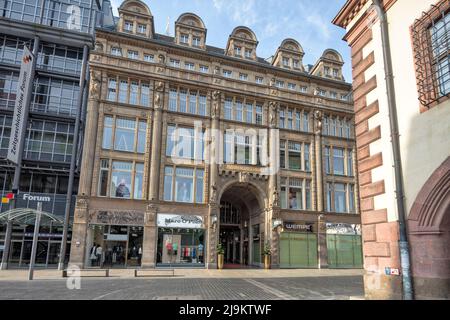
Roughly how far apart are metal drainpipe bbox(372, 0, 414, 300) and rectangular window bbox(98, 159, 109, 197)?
22854 millimetres

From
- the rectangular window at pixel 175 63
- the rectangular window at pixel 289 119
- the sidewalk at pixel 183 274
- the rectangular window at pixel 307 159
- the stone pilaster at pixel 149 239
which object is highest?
the rectangular window at pixel 175 63

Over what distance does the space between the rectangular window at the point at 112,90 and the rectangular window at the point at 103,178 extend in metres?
5.51

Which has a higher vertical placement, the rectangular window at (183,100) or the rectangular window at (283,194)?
the rectangular window at (183,100)

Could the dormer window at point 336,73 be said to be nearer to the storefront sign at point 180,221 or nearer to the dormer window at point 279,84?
the dormer window at point 279,84

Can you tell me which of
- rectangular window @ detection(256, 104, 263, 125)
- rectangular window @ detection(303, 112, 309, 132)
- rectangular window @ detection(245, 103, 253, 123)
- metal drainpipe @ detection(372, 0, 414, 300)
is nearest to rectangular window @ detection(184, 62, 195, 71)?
rectangular window @ detection(245, 103, 253, 123)

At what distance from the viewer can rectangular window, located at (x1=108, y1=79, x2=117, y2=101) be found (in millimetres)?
28797

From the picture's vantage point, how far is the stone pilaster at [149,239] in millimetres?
26406

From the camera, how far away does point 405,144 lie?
8.65 metres

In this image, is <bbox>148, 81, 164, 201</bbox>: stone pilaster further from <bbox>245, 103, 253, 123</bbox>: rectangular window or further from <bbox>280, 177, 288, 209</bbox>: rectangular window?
<bbox>280, 177, 288, 209</bbox>: rectangular window

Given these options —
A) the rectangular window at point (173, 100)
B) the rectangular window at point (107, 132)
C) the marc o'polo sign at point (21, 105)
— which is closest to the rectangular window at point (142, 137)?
the rectangular window at point (107, 132)

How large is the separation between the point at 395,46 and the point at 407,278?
615 centimetres

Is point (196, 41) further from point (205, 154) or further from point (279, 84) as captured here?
point (205, 154)

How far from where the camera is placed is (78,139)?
31.2 meters

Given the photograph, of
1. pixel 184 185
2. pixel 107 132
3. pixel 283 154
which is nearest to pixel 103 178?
pixel 107 132
